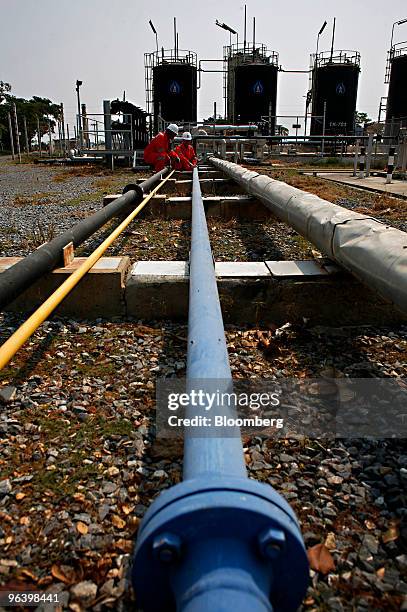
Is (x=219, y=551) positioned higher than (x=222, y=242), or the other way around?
(x=219, y=551)

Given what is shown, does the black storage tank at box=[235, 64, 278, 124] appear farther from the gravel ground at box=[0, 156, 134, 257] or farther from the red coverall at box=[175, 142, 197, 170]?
the gravel ground at box=[0, 156, 134, 257]

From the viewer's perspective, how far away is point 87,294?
3.26 metres

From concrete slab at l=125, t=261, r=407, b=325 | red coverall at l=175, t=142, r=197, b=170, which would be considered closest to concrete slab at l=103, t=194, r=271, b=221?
concrete slab at l=125, t=261, r=407, b=325

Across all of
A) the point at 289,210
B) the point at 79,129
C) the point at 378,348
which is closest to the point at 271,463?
the point at 378,348

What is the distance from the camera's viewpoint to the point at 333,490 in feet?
5.73

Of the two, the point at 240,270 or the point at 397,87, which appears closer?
the point at 240,270

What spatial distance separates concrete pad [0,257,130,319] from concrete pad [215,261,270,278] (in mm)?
674

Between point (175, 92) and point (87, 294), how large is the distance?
82.8 feet

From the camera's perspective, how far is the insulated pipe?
88.4 inches

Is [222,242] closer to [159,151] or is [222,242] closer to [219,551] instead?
[219,551]

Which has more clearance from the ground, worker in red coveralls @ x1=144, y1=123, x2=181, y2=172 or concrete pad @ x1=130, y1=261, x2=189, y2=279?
worker in red coveralls @ x1=144, y1=123, x2=181, y2=172

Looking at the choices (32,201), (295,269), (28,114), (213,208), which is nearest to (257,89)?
(32,201)

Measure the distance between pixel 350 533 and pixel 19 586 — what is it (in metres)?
1.01

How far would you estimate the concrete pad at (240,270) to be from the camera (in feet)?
10.8
